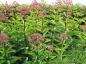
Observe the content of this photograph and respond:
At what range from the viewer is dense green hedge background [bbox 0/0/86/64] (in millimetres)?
4790

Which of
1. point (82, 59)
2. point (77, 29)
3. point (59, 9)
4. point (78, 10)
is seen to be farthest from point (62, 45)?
point (78, 10)

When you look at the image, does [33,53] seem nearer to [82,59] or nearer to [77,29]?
[82,59]

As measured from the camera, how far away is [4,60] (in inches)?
189

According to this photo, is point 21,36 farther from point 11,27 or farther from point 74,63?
point 74,63

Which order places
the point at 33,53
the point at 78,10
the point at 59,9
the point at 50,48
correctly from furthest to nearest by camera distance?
the point at 78,10, the point at 59,9, the point at 33,53, the point at 50,48

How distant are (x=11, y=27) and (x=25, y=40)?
0.48m

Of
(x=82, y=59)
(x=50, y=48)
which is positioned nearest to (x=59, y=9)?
(x=82, y=59)

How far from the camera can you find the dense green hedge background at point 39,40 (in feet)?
15.7

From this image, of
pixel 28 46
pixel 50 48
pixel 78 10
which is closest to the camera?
pixel 50 48

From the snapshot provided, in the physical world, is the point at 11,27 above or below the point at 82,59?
above

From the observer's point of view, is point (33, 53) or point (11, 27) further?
point (11, 27)

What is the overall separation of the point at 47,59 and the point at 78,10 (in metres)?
2.95

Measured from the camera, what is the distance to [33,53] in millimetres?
4828

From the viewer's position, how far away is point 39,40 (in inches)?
177
